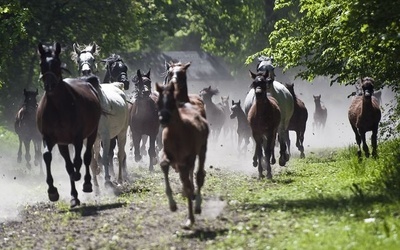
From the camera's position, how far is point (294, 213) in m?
14.4

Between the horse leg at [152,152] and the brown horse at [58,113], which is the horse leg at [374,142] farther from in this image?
the brown horse at [58,113]

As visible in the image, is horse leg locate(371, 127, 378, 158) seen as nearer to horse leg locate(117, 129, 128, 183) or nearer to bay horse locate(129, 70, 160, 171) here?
horse leg locate(117, 129, 128, 183)

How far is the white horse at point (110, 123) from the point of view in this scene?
20.6 m

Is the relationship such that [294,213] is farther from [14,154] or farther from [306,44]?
[14,154]

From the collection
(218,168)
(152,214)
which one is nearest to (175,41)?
(218,168)

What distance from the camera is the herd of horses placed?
46.2 feet

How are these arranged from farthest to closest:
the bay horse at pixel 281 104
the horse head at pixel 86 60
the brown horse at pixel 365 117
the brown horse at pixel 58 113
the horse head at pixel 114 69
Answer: the horse head at pixel 114 69 → the bay horse at pixel 281 104 → the brown horse at pixel 365 117 → the horse head at pixel 86 60 → the brown horse at pixel 58 113

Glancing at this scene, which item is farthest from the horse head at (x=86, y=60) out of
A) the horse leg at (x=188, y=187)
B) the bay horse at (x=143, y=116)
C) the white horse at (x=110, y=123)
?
the horse leg at (x=188, y=187)

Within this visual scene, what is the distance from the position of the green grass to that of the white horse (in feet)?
8.27

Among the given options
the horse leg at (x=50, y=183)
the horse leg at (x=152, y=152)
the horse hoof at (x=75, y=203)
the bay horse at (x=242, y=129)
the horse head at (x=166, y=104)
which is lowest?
the bay horse at (x=242, y=129)

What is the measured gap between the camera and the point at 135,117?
26.8 m

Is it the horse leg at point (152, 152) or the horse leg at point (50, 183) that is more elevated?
the horse leg at point (50, 183)

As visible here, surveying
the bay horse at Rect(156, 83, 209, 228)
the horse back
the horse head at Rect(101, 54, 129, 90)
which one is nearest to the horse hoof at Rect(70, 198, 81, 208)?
the horse back

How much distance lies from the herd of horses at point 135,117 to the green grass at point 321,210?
101 centimetres
